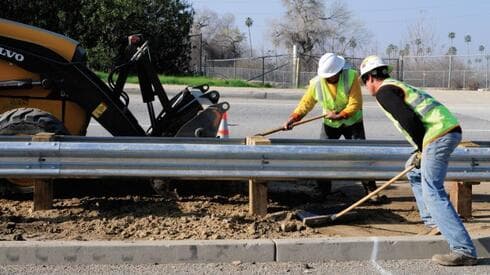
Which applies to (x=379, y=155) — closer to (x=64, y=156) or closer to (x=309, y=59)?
(x=64, y=156)

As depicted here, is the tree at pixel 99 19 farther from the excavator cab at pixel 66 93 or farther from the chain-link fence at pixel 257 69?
the excavator cab at pixel 66 93

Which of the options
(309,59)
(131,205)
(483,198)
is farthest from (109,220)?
(309,59)

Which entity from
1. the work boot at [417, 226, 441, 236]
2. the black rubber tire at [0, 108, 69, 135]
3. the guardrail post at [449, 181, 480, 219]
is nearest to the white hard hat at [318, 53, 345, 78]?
the guardrail post at [449, 181, 480, 219]

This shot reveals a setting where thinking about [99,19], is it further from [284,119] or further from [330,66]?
[330,66]

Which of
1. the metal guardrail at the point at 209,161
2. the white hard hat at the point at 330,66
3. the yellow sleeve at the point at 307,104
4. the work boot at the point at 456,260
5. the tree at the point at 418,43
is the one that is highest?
the tree at the point at 418,43

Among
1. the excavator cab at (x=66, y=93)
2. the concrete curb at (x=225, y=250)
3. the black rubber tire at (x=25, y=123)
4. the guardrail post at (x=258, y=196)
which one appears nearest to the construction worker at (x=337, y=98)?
the excavator cab at (x=66, y=93)

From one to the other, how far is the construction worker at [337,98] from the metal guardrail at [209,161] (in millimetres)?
1112

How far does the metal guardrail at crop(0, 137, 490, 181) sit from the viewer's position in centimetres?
539

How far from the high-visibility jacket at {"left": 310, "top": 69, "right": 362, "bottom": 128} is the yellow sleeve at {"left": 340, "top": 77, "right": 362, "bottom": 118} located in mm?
35

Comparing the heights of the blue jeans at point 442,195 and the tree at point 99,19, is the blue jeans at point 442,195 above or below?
below

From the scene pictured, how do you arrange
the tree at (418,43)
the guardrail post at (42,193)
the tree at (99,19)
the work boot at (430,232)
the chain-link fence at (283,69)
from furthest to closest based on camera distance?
the tree at (418,43) < the chain-link fence at (283,69) < the tree at (99,19) < the guardrail post at (42,193) < the work boot at (430,232)

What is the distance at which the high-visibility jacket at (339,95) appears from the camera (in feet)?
22.2

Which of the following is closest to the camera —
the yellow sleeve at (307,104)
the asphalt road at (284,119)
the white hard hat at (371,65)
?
the white hard hat at (371,65)

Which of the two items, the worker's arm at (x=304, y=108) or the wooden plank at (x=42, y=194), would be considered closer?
the wooden plank at (x=42, y=194)
